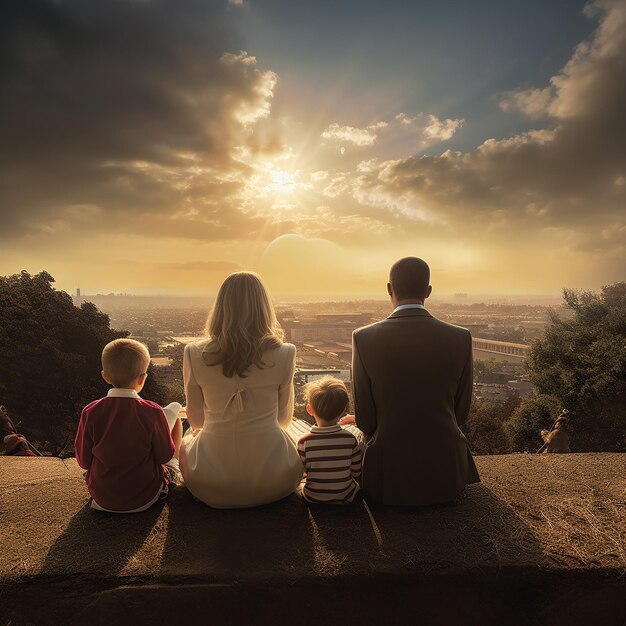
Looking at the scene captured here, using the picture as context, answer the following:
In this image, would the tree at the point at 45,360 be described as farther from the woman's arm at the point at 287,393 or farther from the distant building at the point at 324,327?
the distant building at the point at 324,327

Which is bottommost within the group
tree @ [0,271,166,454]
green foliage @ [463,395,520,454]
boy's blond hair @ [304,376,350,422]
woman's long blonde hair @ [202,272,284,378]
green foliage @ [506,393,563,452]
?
green foliage @ [463,395,520,454]

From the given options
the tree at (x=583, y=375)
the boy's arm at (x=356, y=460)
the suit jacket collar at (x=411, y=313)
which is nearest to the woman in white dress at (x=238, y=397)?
the boy's arm at (x=356, y=460)

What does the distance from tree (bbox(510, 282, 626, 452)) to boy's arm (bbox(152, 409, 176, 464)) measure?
1653cm

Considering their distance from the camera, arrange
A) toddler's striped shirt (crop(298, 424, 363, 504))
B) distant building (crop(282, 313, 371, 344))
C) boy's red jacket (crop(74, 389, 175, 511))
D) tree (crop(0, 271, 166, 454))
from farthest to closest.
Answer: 1. distant building (crop(282, 313, 371, 344))
2. tree (crop(0, 271, 166, 454))
3. toddler's striped shirt (crop(298, 424, 363, 504))
4. boy's red jacket (crop(74, 389, 175, 511))

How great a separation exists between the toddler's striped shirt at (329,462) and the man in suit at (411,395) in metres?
0.15

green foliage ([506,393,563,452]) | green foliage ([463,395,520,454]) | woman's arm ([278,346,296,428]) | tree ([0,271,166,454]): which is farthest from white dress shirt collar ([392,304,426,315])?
green foliage ([463,395,520,454])

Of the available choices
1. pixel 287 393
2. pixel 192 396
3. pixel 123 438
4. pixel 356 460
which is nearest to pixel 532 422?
pixel 356 460

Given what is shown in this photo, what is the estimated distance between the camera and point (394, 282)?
3838 mm

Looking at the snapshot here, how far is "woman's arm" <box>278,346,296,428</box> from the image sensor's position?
3855 millimetres

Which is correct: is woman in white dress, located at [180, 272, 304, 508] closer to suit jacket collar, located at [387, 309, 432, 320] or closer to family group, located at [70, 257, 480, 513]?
family group, located at [70, 257, 480, 513]

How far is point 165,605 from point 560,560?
277 centimetres

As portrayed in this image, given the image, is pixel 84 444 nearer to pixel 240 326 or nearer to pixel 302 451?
pixel 240 326

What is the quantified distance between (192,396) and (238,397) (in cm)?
44

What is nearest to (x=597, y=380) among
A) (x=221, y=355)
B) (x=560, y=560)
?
(x=560, y=560)
